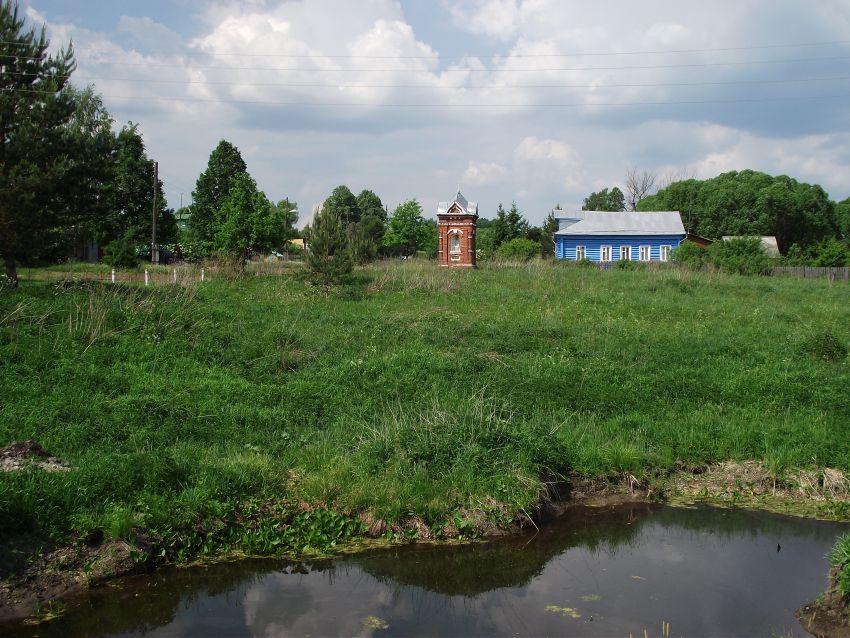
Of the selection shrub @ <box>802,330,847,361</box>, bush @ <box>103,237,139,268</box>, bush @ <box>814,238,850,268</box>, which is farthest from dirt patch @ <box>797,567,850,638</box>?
bush @ <box>814,238,850,268</box>

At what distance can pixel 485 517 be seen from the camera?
27.1 ft

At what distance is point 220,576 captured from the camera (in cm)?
711

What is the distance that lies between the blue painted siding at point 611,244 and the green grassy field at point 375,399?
32.0 metres

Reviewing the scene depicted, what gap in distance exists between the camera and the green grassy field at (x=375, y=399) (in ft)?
27.0

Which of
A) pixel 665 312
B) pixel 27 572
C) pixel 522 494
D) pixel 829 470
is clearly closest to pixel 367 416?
pixel 522 494

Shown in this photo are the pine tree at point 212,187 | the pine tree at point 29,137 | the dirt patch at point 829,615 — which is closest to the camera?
the dirt patch at point 829,615

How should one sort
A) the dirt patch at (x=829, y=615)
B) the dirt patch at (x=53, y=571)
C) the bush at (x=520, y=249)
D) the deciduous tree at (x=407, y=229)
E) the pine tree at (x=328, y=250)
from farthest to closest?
1. the deciduous tree at (x=407, y=229)
2. the bush at (x=520, y=249)
3. the pine tree at (x=328, y=250)
4. the dirt patch at (x=53, y=571)
5. the dirt patch at (x=829, y=615)

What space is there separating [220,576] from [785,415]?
9.05m

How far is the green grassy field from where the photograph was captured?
27.0 ft

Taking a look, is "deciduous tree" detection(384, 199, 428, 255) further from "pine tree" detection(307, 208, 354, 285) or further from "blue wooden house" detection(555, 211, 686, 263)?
"pine tree" detection(307, 208, 354, 285)

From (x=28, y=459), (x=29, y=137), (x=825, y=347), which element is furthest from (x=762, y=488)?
(x=29, y=137)

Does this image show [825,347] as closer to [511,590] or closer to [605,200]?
[511,590]

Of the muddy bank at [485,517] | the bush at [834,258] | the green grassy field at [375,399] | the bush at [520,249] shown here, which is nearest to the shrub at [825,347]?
the green grassy field at [375,399]

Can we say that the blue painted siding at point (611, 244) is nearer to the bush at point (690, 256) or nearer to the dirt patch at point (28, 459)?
the bush at point (690, 256)
